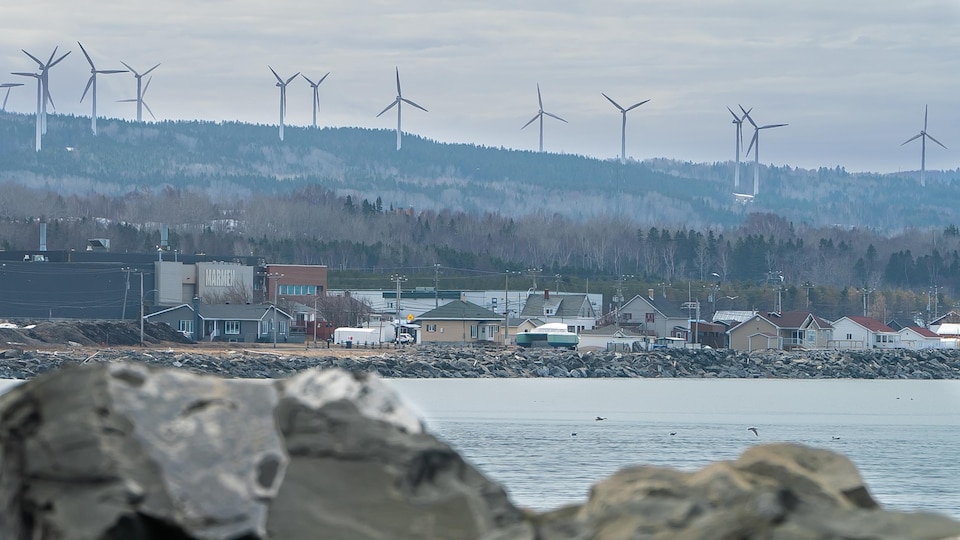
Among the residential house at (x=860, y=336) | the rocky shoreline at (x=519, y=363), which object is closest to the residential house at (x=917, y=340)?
the residential house at (x=860, y=336)

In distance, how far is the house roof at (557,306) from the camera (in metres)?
126

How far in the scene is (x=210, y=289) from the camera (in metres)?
114

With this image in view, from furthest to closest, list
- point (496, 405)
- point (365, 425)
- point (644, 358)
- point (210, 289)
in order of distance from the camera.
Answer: point (210, 289), point (644, 358), point (496, 405), point (365, 425)

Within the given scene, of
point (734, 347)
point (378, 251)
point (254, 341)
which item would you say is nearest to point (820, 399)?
point (254, 341)

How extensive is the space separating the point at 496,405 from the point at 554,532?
47318 millimetres

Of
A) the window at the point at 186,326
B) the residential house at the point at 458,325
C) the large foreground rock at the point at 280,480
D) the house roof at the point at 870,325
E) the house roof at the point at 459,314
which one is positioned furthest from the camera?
the house roof at the point at 870,325

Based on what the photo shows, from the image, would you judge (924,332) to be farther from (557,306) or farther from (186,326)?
(186,326)

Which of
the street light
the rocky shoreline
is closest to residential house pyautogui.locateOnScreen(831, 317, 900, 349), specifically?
the rocky shoreline

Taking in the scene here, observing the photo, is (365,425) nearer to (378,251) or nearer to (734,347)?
(734,347)

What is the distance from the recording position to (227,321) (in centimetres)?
10500

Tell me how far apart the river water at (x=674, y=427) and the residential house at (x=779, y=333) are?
36701mm

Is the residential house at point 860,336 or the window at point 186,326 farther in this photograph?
the residential house at point 860,336

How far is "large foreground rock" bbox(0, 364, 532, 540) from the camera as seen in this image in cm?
891

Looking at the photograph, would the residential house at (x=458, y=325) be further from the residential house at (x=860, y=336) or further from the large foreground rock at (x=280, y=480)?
the large foreground rock at (x=280, y=480)
